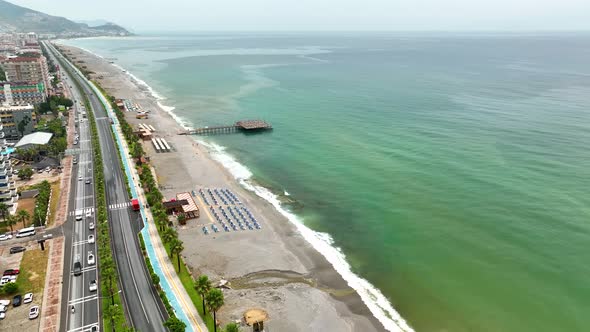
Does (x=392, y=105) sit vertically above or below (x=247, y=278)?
above

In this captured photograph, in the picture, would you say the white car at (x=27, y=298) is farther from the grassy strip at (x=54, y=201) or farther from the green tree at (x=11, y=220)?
the green tree at (x=11, y=220)

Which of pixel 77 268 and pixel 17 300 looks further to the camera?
pixel 77 268

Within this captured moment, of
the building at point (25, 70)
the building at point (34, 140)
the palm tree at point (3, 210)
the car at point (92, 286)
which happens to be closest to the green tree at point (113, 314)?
the car at point (92, 286)

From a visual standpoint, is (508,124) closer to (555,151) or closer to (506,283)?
(555,151)

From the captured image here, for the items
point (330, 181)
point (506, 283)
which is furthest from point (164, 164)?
point (506, 283)

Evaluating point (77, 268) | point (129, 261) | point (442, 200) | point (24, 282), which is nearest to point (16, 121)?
point (24, 282)

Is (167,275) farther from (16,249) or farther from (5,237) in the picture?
(5,237)
